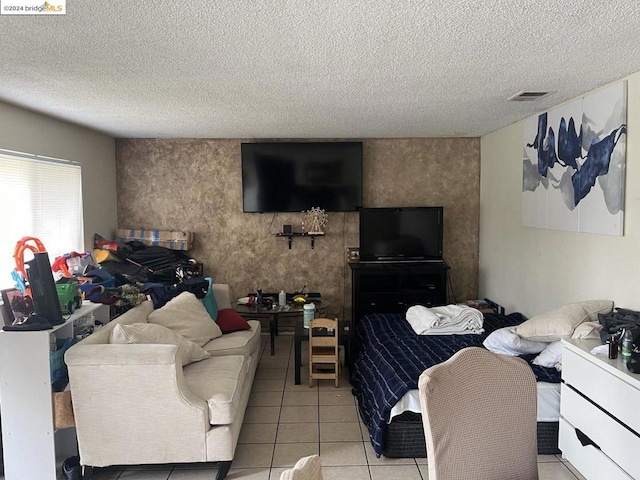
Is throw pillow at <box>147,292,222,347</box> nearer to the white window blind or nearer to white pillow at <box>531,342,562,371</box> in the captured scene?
the white window blind

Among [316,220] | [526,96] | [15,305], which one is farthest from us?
[316,220]

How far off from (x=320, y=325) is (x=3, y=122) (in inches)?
117

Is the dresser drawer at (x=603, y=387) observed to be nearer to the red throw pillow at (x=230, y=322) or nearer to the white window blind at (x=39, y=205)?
the red throw pillow at (x=230, y=322)

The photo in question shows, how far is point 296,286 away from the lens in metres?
6.22

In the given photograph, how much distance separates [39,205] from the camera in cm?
439

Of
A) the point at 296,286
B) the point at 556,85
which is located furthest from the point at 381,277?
the point at 556,85

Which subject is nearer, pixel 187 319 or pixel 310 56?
pixel 310 56

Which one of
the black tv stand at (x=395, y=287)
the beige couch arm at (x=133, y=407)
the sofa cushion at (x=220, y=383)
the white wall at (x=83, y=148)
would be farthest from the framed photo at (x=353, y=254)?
the beige couch arm at (x=133, y=407)

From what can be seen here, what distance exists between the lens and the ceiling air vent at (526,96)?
12.0 feet

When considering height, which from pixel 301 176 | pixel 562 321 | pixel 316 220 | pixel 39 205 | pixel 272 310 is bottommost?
pixel 272 310

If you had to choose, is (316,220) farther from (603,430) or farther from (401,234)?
(603,430)

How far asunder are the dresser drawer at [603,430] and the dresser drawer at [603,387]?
4 centimetres

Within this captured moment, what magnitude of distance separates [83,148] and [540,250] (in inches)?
182

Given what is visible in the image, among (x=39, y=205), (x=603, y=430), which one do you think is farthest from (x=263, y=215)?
(x=603, y=430)
